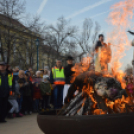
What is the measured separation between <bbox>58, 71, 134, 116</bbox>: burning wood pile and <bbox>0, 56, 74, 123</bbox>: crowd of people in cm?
349

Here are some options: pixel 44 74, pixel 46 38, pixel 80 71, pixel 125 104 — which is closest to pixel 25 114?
pixel 44 74

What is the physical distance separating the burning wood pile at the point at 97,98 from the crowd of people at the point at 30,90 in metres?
3.49

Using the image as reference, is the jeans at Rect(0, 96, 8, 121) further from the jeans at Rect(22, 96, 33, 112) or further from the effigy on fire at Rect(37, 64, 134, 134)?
the effigy on fire at Rect(37, 64, 134, 134)

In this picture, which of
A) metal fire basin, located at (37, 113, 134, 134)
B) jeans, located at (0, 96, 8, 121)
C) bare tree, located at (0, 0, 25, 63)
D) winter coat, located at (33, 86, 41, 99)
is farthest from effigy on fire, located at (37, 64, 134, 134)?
bare tree, located at (0, 0, 25, 63)

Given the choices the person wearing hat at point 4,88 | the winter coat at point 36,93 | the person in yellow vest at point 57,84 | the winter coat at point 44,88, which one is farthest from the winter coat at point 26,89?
the person wearing hat at point 4,88

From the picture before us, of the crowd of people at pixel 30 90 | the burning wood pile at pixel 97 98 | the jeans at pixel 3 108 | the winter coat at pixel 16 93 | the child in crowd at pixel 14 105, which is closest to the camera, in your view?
the burning wood pile at pixel 97 98

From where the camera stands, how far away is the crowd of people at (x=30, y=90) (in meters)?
7.63

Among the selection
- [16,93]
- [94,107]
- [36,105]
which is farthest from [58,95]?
[94,107]

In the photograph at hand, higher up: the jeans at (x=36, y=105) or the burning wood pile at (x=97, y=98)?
the burning wood pile at (x=97, y=98)

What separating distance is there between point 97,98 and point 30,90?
5808 mm

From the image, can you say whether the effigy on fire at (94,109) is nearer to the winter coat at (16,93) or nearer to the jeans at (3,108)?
the jeans at (3,108)

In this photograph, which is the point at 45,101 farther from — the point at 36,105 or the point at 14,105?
the point at 14,105

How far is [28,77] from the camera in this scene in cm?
997

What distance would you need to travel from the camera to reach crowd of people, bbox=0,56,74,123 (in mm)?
7629
